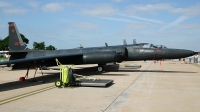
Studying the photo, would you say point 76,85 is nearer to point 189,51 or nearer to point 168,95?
point 168,95

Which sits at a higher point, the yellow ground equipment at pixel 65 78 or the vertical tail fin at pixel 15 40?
the vertical tail fin at pixel 15 40

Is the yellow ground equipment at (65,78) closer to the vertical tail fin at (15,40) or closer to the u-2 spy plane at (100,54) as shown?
the u-2 spy plane at (100,54)

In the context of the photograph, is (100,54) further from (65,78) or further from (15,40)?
(15,40)

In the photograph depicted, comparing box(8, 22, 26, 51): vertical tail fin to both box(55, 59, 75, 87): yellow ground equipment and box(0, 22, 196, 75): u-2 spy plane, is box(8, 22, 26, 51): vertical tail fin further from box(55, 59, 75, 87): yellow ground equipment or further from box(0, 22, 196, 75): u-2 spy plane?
box(55, 59, 75, 87): yellow ground equipment

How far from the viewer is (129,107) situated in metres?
5.27

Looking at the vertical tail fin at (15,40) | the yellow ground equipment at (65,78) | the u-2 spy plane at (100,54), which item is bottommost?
the yellow ground equipment at (65,78)

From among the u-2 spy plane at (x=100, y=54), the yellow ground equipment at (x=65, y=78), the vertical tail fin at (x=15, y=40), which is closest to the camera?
the yellow ground equipment at (x=65, y=78)

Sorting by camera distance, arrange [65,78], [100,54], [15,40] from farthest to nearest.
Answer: [15,40]
[100,54]
[65,78]

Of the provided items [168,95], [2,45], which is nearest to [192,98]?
[168,95]

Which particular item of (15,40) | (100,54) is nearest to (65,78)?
(100,54)

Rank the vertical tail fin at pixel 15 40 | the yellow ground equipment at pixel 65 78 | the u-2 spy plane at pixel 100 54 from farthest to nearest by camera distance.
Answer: the vertical tail fin at pixel 15 40 → the u-2 spy plane at pixel 100 54 → the yellow ground equipment at pixel 65 78

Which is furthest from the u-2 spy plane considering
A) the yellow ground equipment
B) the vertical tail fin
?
the yellow ground equipment

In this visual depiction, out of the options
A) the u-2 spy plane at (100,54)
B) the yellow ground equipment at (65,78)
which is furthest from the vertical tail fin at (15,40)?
the yellow ground equipment at (65,78)

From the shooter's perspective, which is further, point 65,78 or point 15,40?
point 15,40
